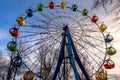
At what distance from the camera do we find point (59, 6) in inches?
854

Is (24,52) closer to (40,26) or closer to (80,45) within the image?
(40,26)

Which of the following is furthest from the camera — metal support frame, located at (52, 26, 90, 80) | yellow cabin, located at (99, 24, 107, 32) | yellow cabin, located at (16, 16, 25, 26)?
yellow cabin, located at (99, 24, 107, 32)

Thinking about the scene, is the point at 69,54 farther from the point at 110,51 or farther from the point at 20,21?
the point at 20,21

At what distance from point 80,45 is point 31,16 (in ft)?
14.4

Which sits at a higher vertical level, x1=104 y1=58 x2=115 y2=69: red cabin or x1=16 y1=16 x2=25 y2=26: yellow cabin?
x1=16 y1=16 x2=25 y2=26: yellow cabin

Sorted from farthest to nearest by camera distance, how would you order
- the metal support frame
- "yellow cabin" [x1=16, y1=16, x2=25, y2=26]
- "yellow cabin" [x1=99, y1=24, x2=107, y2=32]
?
"yellow cabin" [x1=99, y1=24, x2=107, y2=32], "yellow cabin" [x1=16, y1=16, x2=25, y2=26], the metal support frame

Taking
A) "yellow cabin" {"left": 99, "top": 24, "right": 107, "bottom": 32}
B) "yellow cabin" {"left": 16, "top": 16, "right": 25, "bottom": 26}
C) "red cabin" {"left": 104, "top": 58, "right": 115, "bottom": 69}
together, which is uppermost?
"yellow cabin" {"left": 16, "top": 16, "right": 25, "bottom": 26}

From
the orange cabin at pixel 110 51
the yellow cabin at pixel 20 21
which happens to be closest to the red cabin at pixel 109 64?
the orange cabin at pixel 110 51

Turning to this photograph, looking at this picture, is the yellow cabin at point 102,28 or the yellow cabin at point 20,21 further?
the yellow cabin at point 102,28

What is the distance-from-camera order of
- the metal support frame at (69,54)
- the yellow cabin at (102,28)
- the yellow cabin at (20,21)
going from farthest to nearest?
the yellow cabin at (102,28)
the yellow cabin at (20,21)
the metal support frame at (69,54)

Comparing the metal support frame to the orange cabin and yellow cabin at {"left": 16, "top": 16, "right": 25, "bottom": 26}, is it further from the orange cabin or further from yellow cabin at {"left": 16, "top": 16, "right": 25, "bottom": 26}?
yellow cabin at {"left": 16, "top": 16, "right": 25, "bottom": 26}

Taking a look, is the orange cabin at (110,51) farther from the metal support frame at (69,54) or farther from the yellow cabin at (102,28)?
the metal support frame at (69,54)

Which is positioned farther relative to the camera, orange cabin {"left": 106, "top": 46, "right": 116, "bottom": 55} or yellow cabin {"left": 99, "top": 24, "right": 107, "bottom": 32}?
yellow cabin {"left": 99, "top": 24, "right": 107, "bottom": 32}

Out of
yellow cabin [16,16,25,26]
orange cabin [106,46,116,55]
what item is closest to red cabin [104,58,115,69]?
orange cabin [106,46,116,55]
